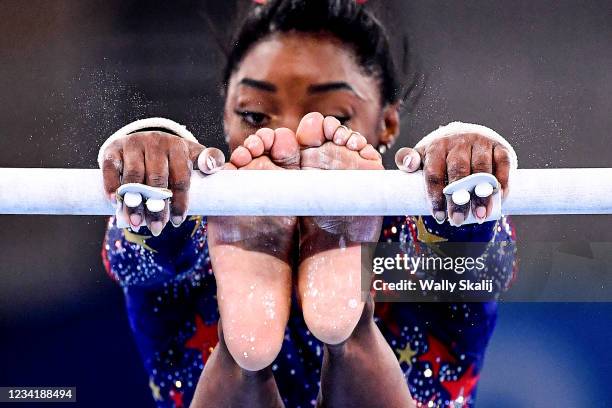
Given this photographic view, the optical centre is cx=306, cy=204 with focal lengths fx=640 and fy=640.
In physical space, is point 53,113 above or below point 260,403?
above

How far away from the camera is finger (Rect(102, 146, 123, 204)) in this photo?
32.2 inches

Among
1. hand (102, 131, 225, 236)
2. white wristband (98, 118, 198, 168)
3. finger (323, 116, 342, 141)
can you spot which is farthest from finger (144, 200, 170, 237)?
finger (323, 116, 342, 141)

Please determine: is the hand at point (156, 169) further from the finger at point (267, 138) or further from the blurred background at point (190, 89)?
the blurred background at point (190, 89)

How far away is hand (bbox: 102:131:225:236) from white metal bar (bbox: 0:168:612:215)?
2 cm

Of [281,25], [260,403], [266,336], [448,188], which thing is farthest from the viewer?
[281,25]

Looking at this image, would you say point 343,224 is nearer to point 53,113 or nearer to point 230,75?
point 230,75

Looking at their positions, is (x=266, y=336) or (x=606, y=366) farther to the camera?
(x=606, y=366)

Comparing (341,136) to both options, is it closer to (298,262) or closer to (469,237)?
(298,262)

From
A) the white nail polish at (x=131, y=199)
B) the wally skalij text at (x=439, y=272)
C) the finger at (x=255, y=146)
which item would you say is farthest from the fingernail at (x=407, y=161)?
the wally skalij text at (x=439, y=272)

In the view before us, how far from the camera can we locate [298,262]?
101 centimetres

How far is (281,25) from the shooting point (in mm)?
1361

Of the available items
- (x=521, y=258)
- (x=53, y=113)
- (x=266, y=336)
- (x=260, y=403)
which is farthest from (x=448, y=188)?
(x=53, y=113)

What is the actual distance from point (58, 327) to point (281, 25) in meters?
0.83

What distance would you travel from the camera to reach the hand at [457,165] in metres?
0.79
